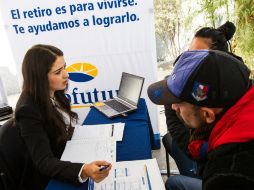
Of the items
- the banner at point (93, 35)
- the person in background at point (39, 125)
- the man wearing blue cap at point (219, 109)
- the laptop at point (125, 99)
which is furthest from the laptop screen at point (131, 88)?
the man wearing blue cap at point (219, 109)

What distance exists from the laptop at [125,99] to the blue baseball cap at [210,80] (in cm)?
98

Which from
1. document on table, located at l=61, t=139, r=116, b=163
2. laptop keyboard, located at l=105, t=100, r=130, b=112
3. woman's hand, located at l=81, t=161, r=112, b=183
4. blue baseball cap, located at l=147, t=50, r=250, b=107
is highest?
blue baseball cap, located at l=147, t=50, r=250, b=107

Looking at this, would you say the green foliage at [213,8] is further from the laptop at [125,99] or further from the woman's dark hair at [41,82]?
the woman's dark hair at [41,82]

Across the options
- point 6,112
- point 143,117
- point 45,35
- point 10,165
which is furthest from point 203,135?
point 6,112

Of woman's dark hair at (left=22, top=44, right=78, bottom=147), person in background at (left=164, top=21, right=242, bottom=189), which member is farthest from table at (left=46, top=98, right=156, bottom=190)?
woman's dark hair at (left=22, top=44, right=78, bottom=147)

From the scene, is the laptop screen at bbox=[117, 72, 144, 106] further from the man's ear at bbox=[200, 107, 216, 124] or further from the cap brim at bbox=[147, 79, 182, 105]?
the man's ear at bbox=[200, 107, 216, 124]

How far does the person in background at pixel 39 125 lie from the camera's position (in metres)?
1.15

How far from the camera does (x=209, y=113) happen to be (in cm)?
78

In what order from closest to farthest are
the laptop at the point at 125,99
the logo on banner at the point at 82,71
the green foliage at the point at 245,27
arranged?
1. the laptop at the point at 125,99
2. the green foliage at the point at 245,27
3. the logo on banner at the point at 82,71

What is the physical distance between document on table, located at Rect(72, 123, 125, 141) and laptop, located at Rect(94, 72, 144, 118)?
0.64 ft

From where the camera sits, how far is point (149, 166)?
1.09m

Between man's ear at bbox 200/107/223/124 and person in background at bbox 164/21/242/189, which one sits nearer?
man's ear at bbox 200/107/223/124

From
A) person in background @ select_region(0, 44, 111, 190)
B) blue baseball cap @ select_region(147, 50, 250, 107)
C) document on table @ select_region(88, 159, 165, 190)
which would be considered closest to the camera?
blue baseball cap @ select_region(147, 50, 250, 107)

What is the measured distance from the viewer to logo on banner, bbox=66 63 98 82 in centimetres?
→ 240
